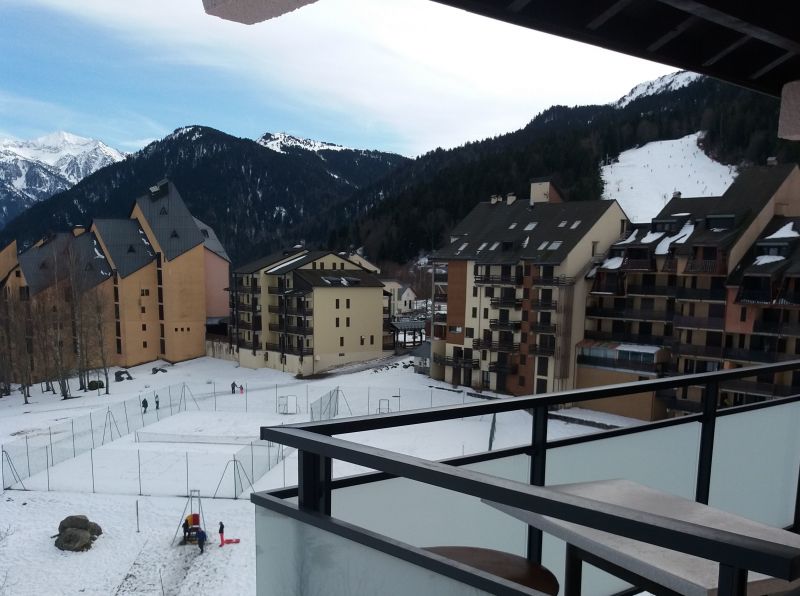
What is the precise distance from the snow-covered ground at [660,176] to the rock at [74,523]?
66.1 meters

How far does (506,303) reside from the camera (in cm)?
3212

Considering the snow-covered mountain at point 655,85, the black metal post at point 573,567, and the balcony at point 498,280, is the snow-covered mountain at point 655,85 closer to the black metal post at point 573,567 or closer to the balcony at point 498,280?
the balcony at point 498,280

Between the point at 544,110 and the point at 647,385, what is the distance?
171393 mm

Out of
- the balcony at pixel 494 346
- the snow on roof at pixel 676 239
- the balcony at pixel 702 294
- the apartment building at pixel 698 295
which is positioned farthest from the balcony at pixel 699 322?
the balcony at pixel 494 346

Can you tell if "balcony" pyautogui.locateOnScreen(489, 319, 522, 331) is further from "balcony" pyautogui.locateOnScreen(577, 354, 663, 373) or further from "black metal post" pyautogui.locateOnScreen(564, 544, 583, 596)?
"black metal post" pyautogui.locateOnScreen(564, 544, 583, 596)

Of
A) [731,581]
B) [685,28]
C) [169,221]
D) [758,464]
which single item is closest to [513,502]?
[731,581]

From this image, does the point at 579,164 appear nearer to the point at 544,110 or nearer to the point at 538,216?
the point at 538,216

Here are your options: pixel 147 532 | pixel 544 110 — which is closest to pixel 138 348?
pixel 147 532

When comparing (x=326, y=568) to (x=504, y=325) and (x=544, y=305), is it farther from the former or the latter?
(x=504, y=325)

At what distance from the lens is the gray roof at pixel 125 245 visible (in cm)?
4594

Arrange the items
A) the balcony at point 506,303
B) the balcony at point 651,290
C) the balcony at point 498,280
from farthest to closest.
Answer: the balcony at point 506,303 < the balcony at point 498,280 < the balcony at point 651,290

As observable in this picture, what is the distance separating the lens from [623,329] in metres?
29.8

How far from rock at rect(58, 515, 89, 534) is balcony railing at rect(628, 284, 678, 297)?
25.4 meters

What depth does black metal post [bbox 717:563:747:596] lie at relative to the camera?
1.05 metres
